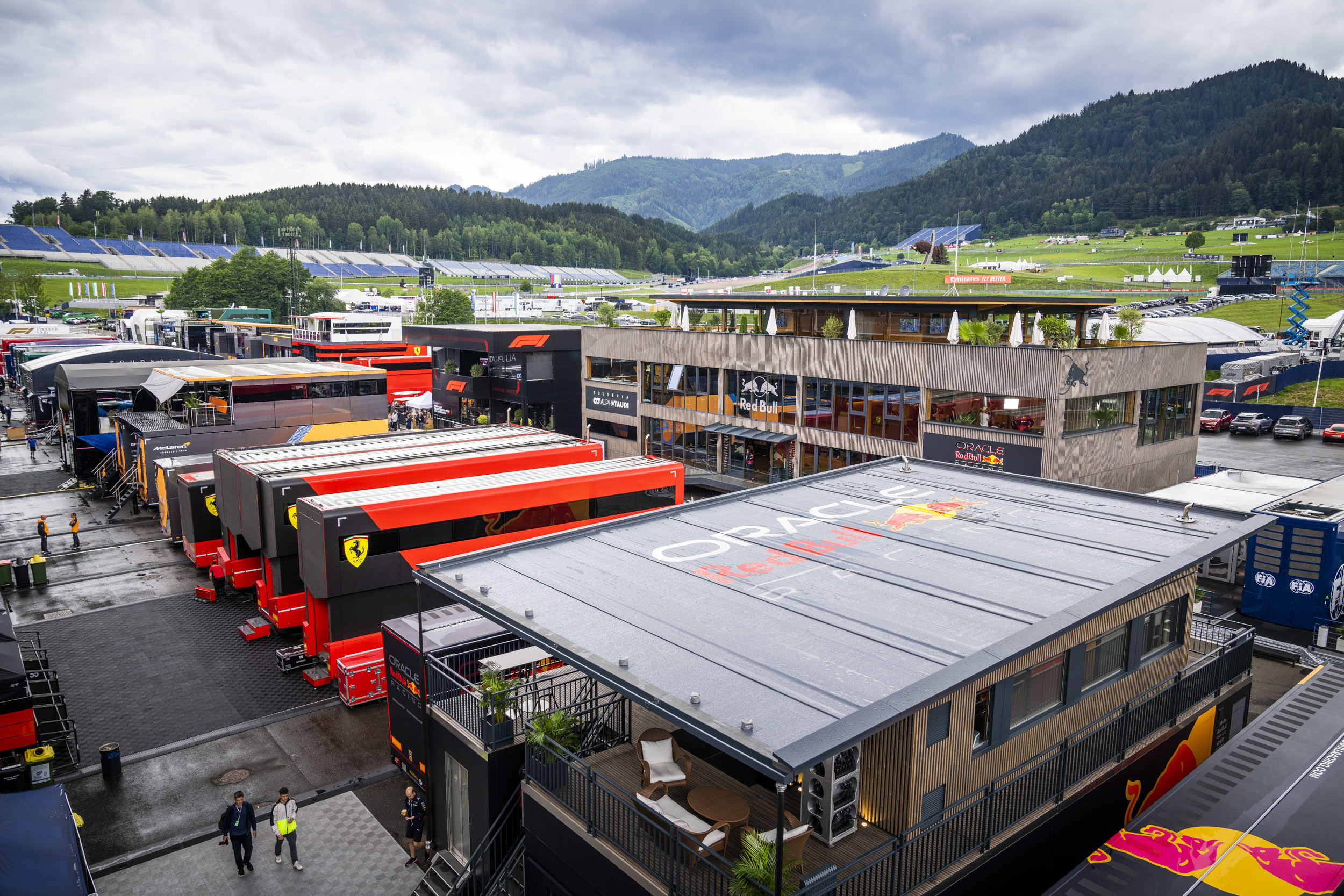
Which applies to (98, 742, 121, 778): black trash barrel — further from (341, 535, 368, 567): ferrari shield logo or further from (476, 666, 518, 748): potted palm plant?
(476, 666, 518, 748): potted palm plant

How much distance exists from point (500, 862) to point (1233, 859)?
9850 mm

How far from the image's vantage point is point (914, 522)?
49.0ft

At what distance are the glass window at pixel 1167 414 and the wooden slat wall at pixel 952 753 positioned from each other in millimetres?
18612

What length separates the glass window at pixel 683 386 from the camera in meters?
35.9

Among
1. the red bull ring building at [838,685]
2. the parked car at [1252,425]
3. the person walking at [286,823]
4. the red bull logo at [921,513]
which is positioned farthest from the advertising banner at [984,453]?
the parked car at [1252,425]

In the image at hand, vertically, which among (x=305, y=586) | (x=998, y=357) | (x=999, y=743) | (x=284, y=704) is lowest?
(x=284, y=704)

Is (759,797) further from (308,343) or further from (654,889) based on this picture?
(308,343)

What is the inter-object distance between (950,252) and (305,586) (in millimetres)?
152513

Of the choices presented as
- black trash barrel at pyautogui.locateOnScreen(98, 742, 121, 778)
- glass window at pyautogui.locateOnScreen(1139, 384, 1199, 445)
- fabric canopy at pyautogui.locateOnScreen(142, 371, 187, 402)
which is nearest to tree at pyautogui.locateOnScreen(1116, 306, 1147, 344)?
glass window at pyautogui.locateOnScreen(1139, 384, 1199, 445)

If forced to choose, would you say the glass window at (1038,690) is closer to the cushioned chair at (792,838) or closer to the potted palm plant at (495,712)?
the cushioned chair at (792,838)

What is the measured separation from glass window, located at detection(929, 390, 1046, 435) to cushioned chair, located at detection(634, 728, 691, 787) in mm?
18673

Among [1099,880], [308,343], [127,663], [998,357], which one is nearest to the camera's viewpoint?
[1099,880]

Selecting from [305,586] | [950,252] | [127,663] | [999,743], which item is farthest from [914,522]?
[950,252]

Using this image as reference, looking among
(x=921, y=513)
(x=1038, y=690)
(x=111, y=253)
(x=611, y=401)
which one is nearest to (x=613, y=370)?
(x=611, y=401)
